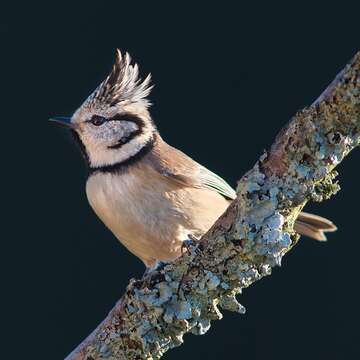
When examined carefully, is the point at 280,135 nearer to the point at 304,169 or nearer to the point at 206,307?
the point at 304,169

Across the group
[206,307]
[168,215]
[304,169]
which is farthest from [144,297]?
[168,215]

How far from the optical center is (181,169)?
3.28m

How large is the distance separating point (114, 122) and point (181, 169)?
0.34m

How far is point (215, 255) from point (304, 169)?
374 mm

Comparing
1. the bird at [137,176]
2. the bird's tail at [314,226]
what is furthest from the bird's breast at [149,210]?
the bird's tail at [314,226]

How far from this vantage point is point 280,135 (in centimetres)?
187

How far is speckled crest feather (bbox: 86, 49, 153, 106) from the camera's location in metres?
3.20

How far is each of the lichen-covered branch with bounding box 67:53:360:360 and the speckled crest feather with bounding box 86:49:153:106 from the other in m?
1.18

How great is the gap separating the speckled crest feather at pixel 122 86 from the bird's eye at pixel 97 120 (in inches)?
2.3

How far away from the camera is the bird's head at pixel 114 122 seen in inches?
129

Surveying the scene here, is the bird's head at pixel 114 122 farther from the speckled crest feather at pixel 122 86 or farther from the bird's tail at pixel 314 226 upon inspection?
the bird's tail at pixel 314 226

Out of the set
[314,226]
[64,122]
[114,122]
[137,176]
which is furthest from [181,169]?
[314,226]

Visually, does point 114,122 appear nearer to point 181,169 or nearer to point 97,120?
point 97,120

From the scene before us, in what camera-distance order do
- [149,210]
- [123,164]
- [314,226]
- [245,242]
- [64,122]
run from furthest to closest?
[314,226], [64,122], [123,164], [149,210], [245,242]
